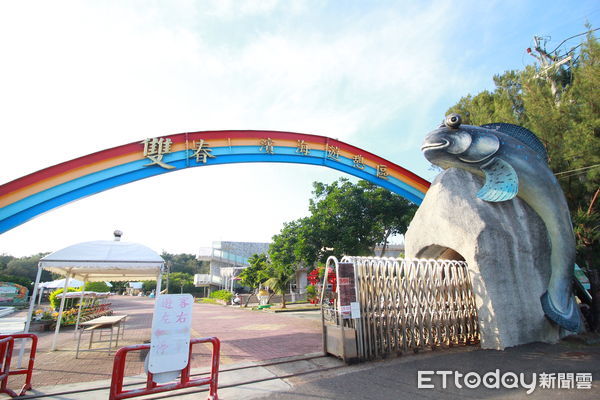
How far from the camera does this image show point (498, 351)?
6035mm

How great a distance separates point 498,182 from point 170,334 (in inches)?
279

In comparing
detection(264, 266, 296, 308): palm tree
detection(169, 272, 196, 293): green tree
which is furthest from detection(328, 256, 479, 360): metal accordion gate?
detection(169, 272, 196, 293): green tree

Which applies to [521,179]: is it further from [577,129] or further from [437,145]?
[577,129]

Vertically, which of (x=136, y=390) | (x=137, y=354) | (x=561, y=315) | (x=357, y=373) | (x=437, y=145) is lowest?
(x=137, y=354)

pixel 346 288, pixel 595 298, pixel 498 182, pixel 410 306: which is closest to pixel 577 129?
pixel 498 182

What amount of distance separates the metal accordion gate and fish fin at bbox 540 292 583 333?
1380 millimetres

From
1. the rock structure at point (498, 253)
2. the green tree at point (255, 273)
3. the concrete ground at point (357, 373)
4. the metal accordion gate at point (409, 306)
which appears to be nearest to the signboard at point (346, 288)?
the metal accordion gate at point (409, 306)

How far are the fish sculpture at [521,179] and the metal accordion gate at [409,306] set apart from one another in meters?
1.71

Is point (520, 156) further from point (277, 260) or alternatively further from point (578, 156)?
point (277, 260)

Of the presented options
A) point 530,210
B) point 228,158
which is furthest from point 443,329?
point 228,158

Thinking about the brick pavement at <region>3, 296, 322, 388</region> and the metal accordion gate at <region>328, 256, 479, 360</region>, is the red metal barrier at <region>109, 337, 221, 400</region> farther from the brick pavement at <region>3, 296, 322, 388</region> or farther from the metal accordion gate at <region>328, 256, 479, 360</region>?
the metal accordion gate at <region>328, 256, 479, 360</region>

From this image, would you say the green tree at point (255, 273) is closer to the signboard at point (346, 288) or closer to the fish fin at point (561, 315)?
the signboard at point (346, 288)

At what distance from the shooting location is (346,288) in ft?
18.9

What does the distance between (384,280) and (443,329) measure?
191cm
